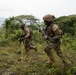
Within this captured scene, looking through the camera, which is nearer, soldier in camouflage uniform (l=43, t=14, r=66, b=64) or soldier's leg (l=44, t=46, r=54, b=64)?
soldier in camouflage uniform (l=43, t=14, r=66, b=64)

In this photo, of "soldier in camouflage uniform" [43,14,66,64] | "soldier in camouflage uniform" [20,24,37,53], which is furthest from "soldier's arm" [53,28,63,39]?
"soldier in camouflage uniform" [20,24,37,53]

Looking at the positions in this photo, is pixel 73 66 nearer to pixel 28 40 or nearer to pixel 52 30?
pixel 52 30

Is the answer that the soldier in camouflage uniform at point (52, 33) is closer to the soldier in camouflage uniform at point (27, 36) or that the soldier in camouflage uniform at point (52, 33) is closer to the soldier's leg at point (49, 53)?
the soldier's leg at point (49, 53)

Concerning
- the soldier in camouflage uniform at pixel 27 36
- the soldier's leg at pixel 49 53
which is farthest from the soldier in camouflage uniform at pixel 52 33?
the soldier in camouflage uniform at pixel 27 36

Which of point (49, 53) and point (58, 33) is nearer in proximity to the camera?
point (58, 33)

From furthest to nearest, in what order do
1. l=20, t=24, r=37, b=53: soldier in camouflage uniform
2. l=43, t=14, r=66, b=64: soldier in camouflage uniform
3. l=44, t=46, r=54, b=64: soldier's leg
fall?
1. l=20, t=24, r=37, b=53: soldier in camouflage uniform
2. l=44, t=46, r=54, b=64: soldier's leg
3. l=43, t=14, r=66, b=64: soldier in camouflage uniform

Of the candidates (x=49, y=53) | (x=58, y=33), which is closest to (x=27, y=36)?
(x=49, y=53)

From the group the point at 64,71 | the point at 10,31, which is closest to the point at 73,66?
the point at 64,71

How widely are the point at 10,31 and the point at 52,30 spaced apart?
16226mm

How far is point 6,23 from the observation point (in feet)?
82.3

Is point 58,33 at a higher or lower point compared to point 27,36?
higher

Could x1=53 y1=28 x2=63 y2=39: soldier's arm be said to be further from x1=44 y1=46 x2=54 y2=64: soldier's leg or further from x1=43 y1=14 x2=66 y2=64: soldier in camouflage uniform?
x1=44 y1=46 x2=54 y2=64: soldier's leg

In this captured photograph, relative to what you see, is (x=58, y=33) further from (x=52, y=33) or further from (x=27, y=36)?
(x=27, y=36)

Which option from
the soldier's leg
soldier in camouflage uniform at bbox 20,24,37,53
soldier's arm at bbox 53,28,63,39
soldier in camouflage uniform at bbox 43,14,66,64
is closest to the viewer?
soldier's arm at bbox 53,28,63,39
